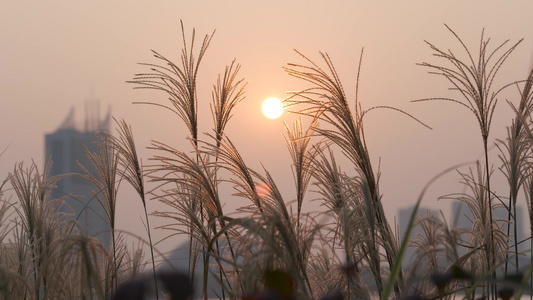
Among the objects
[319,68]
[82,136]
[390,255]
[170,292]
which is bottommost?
[390,255]

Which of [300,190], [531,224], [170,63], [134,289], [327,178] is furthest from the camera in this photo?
[300,190]

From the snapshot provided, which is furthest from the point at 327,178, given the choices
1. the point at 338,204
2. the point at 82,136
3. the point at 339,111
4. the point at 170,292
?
the point at 82,136

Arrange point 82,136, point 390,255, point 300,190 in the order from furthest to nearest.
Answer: point 82,136
point 300,190
point 390,255

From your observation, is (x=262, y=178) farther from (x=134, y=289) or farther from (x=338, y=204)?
(x=134, y=289)

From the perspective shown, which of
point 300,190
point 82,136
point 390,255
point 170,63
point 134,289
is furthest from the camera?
point 82,136

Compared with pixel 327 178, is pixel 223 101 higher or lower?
higher

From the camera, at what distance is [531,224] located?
10.9 feet

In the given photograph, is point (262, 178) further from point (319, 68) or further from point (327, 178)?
point (327, 178)

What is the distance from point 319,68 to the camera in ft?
9.71

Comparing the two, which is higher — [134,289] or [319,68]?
[319,68]

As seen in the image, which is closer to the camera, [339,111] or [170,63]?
[339,111]

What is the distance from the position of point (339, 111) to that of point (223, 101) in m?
1.42

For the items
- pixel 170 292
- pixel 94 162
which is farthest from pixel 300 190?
pixel 170 292

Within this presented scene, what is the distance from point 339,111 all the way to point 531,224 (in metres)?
1.18
